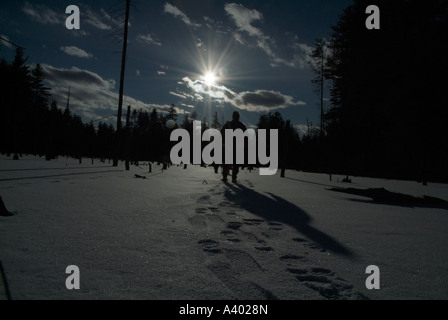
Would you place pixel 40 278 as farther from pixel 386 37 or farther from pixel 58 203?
pixel 386 37

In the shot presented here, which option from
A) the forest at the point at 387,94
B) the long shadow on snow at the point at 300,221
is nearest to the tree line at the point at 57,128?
the forest at the point at 387,94

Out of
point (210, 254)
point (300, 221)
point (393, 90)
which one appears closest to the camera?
point (210, 254)

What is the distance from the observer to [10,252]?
1.41 metres

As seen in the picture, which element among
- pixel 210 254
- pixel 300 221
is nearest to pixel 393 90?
pixel 300 221

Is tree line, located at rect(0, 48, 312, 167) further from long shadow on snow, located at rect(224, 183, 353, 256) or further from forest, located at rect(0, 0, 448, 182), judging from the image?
long shadow on snow, located at rect(224, 183, 353, 256)

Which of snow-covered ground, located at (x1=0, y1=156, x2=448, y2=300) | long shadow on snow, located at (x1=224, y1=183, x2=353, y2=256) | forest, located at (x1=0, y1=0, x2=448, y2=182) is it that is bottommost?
long shadow on snow, located at (x1=224, y1=183, x2=353, y2=256)

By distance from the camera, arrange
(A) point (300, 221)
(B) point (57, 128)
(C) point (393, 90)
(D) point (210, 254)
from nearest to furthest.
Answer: (D) point (210, 254)
(A) point (300, 221)
(C) point (393, 90)
(B) point (57, 128)

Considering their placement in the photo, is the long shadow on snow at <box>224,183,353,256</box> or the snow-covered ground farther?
the long shadow on snow at <box>224,183,353,256</box>

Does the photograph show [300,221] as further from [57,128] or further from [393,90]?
[57,128]

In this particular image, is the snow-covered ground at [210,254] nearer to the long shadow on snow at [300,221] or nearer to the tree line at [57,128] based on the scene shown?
the long shadow on snow at [300,221]

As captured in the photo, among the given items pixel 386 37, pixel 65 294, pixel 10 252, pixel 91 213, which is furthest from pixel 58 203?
pixel 386 37

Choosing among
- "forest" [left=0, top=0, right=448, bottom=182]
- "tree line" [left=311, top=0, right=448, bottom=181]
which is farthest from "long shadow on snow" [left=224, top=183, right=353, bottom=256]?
"tree line" [left=311, top=0, right=448, bottom=181]

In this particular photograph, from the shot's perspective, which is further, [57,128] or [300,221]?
[57,128]
